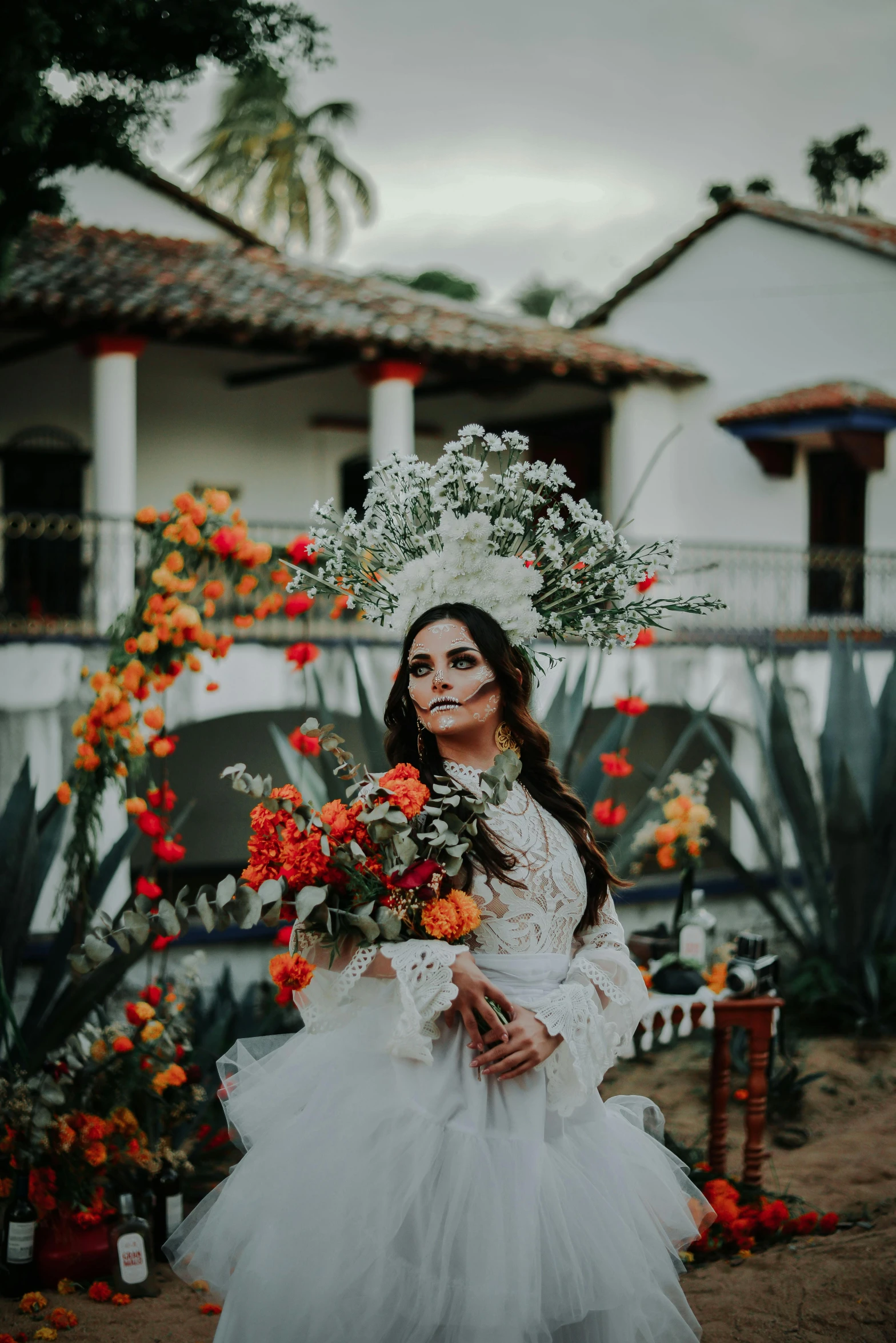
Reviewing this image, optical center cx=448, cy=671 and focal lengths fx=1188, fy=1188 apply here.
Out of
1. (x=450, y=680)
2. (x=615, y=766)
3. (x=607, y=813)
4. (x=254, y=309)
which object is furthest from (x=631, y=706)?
(x=254, y=309)

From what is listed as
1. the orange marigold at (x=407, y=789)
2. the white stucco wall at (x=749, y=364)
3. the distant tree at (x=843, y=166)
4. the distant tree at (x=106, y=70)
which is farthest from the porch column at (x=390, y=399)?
the distant tree at (x=843, y=166)

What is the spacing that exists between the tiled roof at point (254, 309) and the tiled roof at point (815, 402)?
0.74m

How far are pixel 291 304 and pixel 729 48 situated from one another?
4846 millimetres

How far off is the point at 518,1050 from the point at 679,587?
9584mm

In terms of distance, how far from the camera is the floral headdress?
2562 mm

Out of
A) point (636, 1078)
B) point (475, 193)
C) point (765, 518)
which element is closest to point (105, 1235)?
point (636, 1078)

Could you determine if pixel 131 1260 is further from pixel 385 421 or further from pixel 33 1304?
pixel 385 421

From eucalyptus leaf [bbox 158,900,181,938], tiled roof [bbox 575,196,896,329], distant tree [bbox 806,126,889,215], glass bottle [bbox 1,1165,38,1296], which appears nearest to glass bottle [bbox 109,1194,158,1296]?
glass bottle [bbox 1,1165,38,1296]

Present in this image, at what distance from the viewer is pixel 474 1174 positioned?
2.11 m

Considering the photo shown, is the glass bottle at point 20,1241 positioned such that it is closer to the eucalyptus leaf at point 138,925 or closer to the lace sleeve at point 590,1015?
the eucalyptus leaf at point 138,925

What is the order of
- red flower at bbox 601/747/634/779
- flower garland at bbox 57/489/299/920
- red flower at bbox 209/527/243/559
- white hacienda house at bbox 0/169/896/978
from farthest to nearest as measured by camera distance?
white hacienda house at bbox 0/169/896/978 < red flower at bbox 601/747/634/779 < red flower at bbox 209/527/243/559 < flower garland at bbox 57/489/299/920

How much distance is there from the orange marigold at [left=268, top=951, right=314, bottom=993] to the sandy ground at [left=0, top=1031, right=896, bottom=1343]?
0.60 metres

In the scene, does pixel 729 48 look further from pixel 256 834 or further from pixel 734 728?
pixel 256 834

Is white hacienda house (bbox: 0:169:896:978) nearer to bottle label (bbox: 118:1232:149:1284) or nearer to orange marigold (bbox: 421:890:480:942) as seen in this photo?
bottle label (bbox: 118:1232:149:1284)
